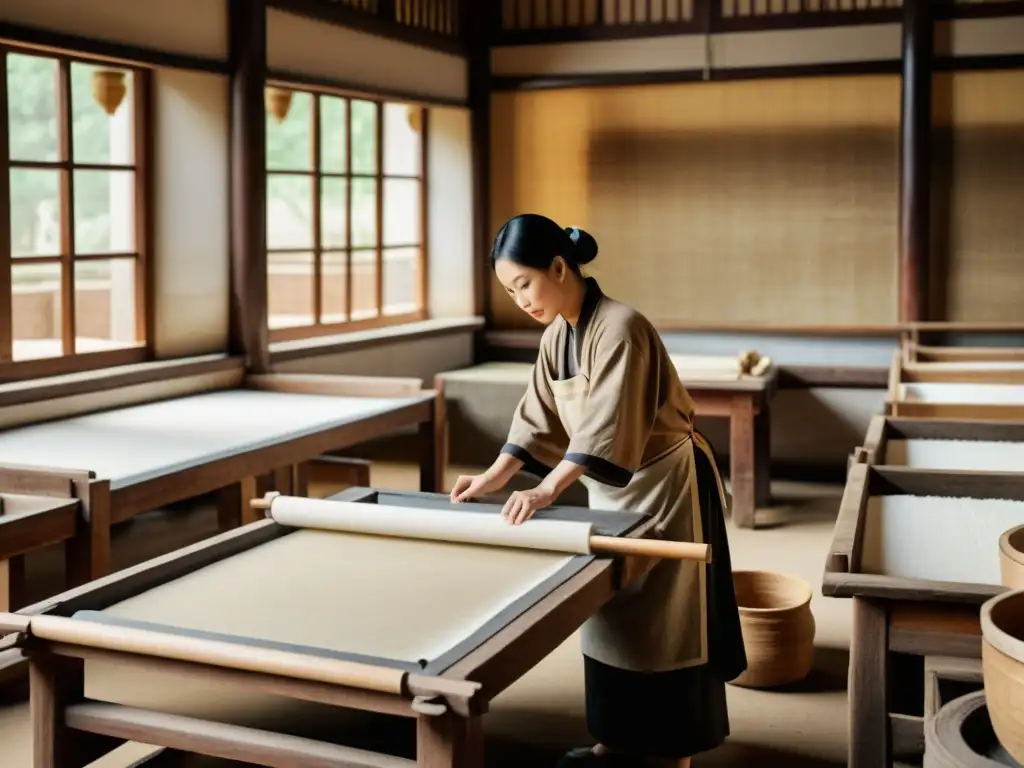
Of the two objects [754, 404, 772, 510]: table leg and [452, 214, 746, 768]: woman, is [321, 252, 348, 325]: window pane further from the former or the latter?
[452, 214, 746, 768]: woman

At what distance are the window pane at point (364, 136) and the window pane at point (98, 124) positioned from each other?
60.8 inches

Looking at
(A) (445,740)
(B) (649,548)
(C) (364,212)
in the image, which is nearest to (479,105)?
(C) (364,212)

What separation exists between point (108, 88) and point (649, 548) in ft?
11.2

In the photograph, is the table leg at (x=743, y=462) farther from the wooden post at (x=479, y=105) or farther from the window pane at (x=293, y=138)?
the window pane at (x=293, y=138)

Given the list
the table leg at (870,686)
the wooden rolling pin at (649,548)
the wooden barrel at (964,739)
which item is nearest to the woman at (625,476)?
the wooden rolling pin at (649,548)

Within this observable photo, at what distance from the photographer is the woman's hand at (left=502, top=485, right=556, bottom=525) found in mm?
2301

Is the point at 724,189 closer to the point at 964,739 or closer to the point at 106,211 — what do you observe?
the point at 106,211

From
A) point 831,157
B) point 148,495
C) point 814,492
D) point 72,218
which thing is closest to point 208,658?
point 148,495

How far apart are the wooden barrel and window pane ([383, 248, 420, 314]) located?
5.29 metres

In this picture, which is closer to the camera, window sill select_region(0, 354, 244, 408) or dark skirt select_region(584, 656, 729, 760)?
dark skirt select_region(584, 656, 729, 760)

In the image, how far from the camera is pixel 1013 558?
1843 mm

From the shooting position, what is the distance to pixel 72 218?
15.0ft

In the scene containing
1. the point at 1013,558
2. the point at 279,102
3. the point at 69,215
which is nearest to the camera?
the point at 1013,558

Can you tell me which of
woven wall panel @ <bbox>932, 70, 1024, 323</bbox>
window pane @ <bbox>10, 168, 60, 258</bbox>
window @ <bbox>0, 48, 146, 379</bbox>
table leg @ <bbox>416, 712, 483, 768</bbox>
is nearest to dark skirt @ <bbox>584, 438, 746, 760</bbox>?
table leg @ <bbox>416, 712, 483, 768</bbox>
